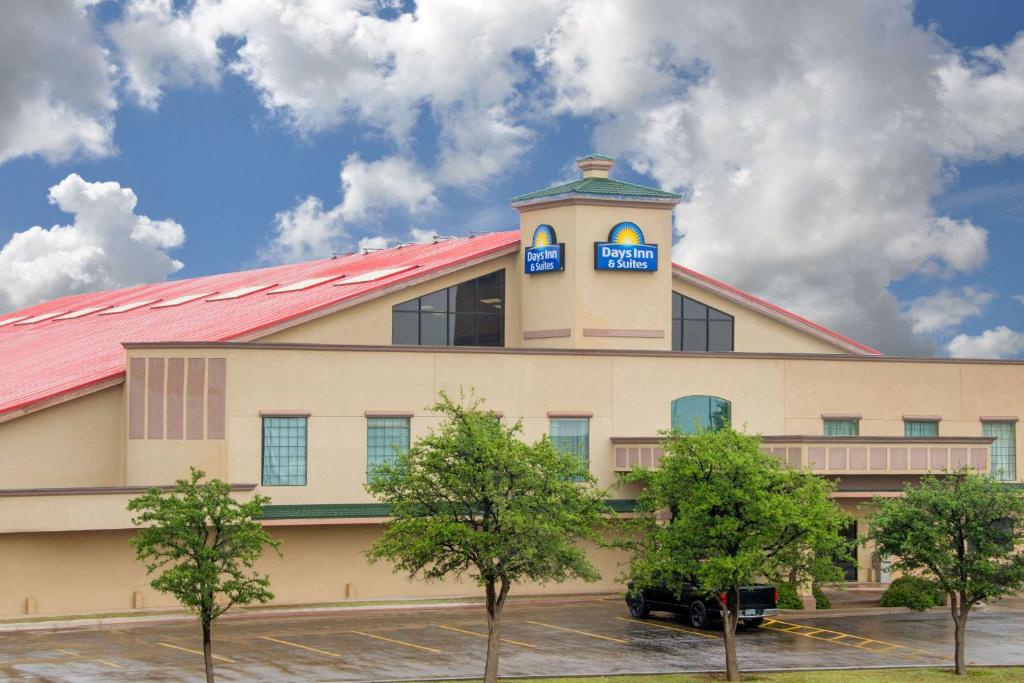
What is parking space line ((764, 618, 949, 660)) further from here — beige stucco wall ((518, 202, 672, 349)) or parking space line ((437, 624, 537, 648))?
beige stucco wall ((518, 202, 672, 349))

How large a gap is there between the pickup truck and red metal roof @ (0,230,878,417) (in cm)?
1504

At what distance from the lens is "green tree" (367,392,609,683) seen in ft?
108

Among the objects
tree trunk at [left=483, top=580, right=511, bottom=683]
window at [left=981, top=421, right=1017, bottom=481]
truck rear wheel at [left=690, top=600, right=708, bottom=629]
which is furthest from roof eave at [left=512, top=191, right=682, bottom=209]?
tree trunk at [left=483, top=580, right=511, bottom=683]

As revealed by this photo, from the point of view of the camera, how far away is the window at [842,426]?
181ft

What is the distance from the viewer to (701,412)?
5338 centimetres

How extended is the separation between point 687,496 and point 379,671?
327 inches

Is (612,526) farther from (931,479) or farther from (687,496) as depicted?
(931,479)

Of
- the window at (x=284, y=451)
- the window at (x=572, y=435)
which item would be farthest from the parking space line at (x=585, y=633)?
the window at (x=284, y=451)

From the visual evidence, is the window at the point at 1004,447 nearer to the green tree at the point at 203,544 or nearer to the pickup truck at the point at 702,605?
the pickup truck at the point at 702,605

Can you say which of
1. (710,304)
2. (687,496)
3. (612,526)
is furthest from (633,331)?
(687,496)

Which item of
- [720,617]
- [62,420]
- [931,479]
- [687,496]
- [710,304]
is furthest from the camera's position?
[710,304]

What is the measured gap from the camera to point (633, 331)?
55750 millimetres

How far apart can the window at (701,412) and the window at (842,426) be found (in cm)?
410

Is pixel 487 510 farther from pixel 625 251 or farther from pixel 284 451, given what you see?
pixel 625 251
